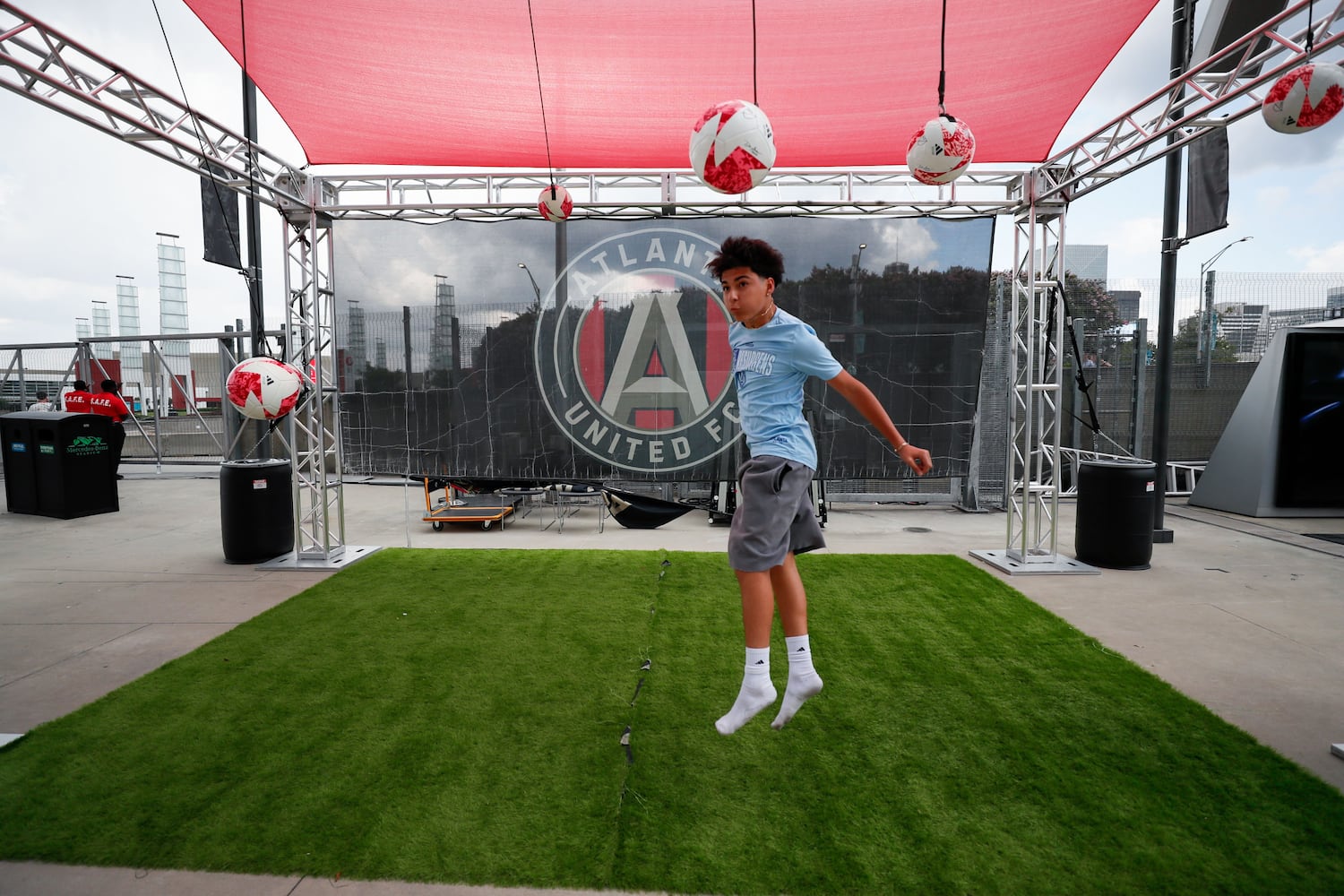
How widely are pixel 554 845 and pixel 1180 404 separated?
1112 cm

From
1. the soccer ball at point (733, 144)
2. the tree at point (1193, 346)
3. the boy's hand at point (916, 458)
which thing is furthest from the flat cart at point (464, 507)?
the tree at point (1193, 346)

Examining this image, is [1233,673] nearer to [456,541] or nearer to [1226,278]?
[456,541]

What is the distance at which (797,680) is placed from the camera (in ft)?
7.83

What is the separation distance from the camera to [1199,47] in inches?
181

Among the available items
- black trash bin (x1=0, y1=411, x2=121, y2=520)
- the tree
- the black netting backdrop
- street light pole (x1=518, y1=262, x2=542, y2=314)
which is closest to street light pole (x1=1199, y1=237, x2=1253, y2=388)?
the tree

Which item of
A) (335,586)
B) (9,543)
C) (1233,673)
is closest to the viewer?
(1233,673)

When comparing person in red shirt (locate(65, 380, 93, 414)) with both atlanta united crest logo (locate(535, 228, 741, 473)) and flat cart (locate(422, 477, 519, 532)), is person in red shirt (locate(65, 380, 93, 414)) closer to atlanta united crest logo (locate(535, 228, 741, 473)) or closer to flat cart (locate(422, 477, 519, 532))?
flat cart (locate(422, 477, 519, 532))

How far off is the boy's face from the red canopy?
176cm

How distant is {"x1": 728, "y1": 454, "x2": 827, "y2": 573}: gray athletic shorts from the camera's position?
2.28 meters

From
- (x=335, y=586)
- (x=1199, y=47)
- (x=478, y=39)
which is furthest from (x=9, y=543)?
(x=1199, y=47)

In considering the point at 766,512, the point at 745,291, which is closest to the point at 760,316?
the point at 745,291

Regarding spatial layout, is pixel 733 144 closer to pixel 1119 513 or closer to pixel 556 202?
pixel 556 202

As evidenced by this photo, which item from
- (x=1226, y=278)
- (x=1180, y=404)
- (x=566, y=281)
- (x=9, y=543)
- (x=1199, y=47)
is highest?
(x=1199, y=47)

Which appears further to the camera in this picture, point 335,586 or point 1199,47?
point 335,586
